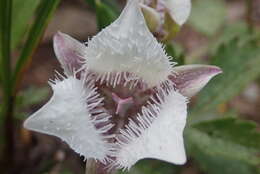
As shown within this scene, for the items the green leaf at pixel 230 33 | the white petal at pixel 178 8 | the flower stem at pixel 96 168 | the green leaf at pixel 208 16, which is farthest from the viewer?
the green leaf at pixel 208 16

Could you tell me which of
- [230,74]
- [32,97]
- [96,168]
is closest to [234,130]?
[230,74]

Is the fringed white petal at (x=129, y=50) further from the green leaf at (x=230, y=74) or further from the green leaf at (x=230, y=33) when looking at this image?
the green leaf at (x=230, y=33)

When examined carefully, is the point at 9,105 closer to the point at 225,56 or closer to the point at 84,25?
the point at 225,56

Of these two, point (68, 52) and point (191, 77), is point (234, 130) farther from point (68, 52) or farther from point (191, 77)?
point (68, 52)

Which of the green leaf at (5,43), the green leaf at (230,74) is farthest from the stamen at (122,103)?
the green leaf at (230,74)

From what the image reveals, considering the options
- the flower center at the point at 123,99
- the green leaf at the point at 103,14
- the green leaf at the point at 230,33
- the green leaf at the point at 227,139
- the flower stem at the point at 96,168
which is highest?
the green leaf at the point at 103,14

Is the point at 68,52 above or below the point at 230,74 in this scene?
above
